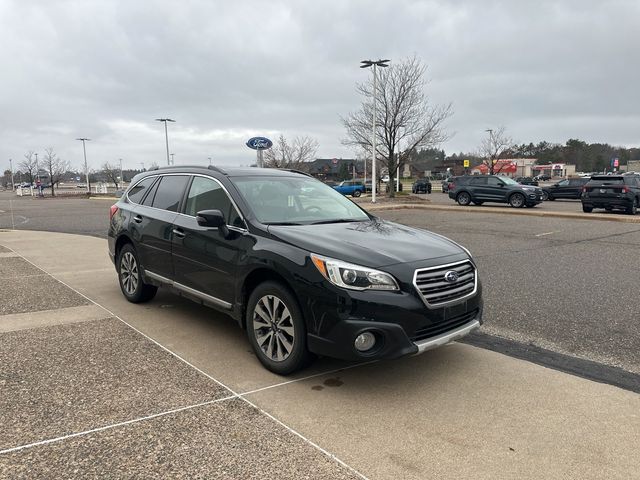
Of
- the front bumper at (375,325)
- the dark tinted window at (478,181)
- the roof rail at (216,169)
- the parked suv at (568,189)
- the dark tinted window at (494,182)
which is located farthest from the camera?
the parked suv at (568,189)

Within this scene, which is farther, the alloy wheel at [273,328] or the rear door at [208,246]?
the rear door at [208,246]

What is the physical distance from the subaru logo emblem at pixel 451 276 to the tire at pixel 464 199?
76.2 ft

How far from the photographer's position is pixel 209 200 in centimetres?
488

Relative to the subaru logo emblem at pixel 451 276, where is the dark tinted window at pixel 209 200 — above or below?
above

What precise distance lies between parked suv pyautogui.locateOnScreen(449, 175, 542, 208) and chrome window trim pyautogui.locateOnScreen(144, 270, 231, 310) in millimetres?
21734

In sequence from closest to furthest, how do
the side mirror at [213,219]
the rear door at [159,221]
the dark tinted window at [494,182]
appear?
1. the side mirror at [213,219]
2. the rear door at [159,221]
3. the dark tinted window at [494,182]

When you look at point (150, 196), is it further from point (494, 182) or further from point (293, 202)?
point (494, 182)

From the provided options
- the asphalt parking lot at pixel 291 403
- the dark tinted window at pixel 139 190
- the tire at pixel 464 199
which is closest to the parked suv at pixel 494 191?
the tire at pixel 464 199

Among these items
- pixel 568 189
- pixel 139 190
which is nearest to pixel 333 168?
pixel 568 189

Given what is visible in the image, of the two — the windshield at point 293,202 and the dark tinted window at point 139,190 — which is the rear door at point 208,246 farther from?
the dark tinted window at point 139,190

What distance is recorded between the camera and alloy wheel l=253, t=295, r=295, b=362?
3838 mm

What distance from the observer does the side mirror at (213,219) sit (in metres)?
4.33

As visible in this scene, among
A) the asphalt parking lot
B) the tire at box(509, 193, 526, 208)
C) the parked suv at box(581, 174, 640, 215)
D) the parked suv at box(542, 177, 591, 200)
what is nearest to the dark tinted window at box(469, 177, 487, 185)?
the tire at box(509, 193, 526, 208)

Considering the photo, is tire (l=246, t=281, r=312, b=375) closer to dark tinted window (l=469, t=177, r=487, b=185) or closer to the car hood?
the car hood
